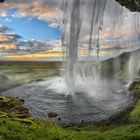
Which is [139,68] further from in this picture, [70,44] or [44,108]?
[44,108]

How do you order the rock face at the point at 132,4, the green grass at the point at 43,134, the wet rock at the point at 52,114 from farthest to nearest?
the wet rock at the point at 52,114, the green grass at the point at 43,134, the rock face at the point at 132,4

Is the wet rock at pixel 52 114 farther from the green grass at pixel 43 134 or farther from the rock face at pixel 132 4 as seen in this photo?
the rock face at pixel 132 4

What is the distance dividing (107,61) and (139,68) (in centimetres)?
3183

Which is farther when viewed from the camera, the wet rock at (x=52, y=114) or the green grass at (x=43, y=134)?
the wet rock at (x=52, y=114)

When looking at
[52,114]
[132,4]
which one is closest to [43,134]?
[132,4]

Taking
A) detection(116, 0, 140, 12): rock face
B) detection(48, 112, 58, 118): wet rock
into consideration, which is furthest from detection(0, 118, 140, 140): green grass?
detection(48, 112, 58, 118): wet rock

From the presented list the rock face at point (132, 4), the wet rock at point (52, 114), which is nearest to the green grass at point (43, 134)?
the rock face at point (132, 4)

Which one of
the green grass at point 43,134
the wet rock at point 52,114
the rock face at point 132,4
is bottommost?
the wet rock at point 52,114

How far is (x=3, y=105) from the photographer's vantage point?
4172 cm

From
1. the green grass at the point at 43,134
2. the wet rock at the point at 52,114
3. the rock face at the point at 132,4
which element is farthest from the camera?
the wet rock at the point at 52,114

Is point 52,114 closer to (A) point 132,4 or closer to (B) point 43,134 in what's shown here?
(B) point 43,134

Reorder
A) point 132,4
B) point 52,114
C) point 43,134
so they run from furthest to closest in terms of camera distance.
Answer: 1. point 52,114
2. point 43,134
3. point 132,4

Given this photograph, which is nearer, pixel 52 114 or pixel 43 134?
pixel 43 134

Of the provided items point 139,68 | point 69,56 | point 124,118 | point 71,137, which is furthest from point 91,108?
point 139,68
